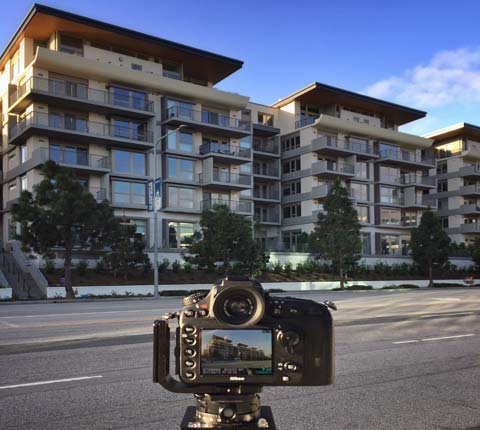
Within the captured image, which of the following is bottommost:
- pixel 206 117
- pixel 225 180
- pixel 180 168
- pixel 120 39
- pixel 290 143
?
pixel 225 180

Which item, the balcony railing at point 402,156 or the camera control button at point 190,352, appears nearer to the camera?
the camera control button at point 190,352

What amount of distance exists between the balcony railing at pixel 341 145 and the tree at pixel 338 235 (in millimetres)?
12353

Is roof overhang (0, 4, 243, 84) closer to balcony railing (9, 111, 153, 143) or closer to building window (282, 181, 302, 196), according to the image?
balcony railing (9, 111, 153, 143)

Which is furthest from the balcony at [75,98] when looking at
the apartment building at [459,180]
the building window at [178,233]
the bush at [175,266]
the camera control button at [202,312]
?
the apartment building at [459,180]

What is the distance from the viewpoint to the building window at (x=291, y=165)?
54903mm

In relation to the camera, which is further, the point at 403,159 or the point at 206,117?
the point at 403,159

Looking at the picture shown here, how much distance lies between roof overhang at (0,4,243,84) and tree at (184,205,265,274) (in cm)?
1620

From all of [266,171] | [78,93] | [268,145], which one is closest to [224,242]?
[78,93]

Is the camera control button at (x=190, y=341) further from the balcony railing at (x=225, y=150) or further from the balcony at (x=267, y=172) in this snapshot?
the balcony at (x=267, y=172)

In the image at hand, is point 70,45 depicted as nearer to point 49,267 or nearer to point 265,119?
point 49,267

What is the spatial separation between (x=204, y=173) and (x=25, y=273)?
17364 mm

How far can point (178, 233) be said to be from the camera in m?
42.8

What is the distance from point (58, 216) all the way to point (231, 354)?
26158mm

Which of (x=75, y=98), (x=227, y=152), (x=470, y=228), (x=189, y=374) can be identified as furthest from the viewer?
(x=470, y=228)
